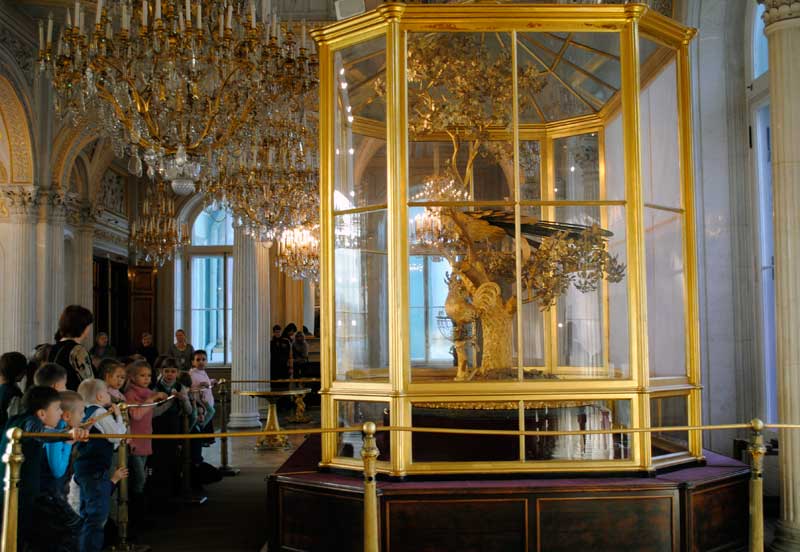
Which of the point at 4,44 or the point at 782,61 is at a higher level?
the point at 4,44

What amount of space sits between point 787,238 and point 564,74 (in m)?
1.87

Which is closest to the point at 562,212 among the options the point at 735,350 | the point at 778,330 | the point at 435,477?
the point at 778,330

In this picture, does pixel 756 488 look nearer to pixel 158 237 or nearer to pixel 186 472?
pixel 186 472

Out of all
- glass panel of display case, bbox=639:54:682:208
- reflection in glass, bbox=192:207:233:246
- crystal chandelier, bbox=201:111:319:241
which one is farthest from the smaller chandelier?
reflection in glass, bbox=192:207:233:246

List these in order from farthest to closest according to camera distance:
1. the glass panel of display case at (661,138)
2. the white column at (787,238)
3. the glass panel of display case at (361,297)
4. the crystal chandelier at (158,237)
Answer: the crystal chandelier at (158,237), the glass panel of display case at (661,138), the glass panel of display case at (361,297), the white column at (787,238)

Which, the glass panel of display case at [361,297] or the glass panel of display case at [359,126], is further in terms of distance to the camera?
the glass panel of display case at [359,126]

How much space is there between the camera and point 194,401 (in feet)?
28.0

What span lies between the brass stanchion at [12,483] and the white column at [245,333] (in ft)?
31.0

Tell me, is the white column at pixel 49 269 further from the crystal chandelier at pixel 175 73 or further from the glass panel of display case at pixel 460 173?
the glass panel of display case at pixel 460 173

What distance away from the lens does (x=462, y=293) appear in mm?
5684

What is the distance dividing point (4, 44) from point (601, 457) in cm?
1083

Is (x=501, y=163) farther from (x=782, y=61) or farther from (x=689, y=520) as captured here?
(x=689, y=520)

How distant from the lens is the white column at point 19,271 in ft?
44.7

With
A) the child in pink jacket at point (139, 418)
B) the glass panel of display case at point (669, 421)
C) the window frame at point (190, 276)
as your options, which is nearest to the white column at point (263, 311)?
the window frame at point (190, 276)
